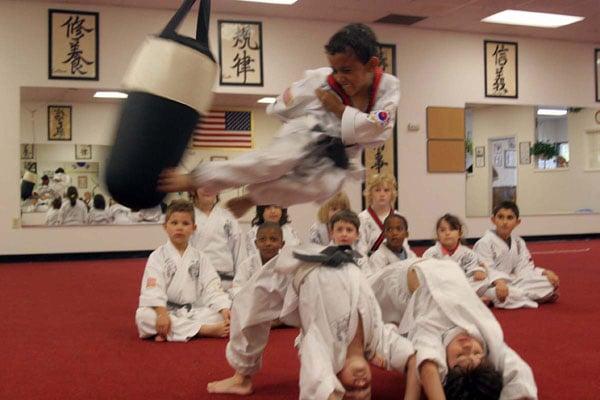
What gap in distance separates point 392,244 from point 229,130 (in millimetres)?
6530

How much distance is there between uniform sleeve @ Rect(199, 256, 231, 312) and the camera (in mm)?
3898

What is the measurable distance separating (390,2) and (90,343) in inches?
242

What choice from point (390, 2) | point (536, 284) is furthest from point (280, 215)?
point (390, 2)

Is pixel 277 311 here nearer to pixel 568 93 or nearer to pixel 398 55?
pixel 398 55

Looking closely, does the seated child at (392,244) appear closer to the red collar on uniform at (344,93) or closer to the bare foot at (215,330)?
the bare foot at (215,330)

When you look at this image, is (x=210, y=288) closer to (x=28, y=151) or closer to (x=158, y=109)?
(x=158, y=109)

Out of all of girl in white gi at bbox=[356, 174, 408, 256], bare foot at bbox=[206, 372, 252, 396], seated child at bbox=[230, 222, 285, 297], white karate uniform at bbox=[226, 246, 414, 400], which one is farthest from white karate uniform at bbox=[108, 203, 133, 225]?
white karate uniform at bbox=[226, 246, 414, 400]

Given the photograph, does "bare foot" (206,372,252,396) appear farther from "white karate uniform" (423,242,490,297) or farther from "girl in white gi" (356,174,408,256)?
"white karate uniform" (423,242,490,297)

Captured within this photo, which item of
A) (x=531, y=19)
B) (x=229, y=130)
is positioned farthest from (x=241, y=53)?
(x=531, y=19)

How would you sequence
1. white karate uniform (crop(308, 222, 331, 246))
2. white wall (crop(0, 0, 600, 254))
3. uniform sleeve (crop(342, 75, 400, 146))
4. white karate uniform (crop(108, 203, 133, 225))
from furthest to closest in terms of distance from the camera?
white karate uniform (crop(108, 203, 133, 225)) < white wall (crop(0, 0, 600, 254)) < white karate uniform (crop(308, 222, 331, 246)) < uniform sleeve (crop(342, 75, 400, 146))

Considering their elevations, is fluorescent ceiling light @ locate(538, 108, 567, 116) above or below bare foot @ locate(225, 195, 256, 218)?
above

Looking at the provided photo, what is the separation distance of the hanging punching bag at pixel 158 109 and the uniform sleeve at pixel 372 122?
0.41 meters

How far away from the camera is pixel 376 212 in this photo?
4.94 meters

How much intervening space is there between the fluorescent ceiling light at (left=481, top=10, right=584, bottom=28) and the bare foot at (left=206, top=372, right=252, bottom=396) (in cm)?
759
